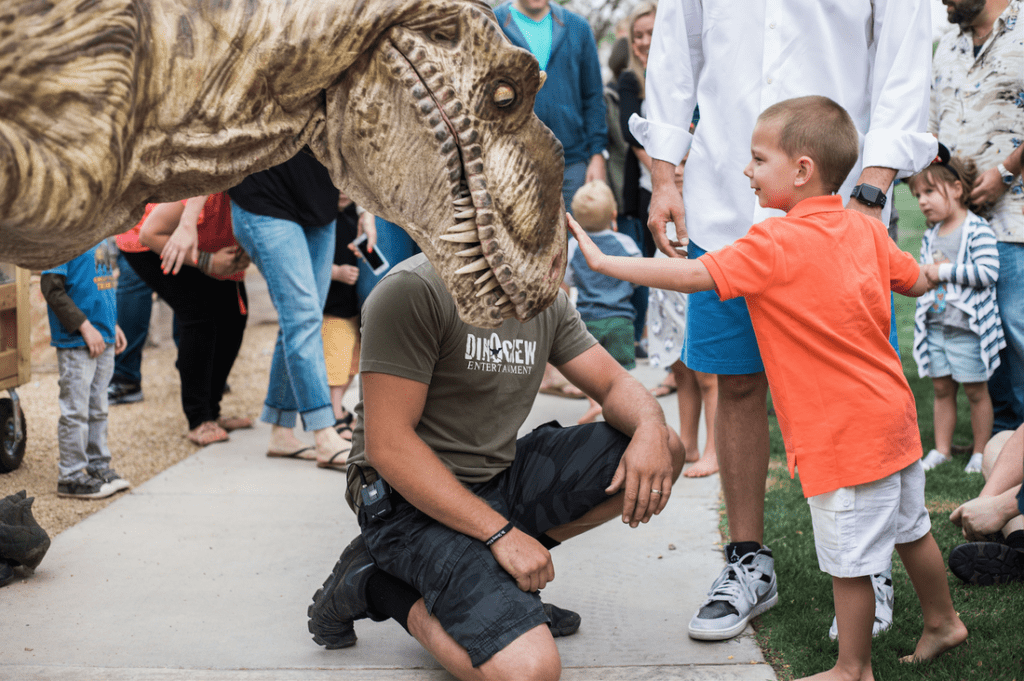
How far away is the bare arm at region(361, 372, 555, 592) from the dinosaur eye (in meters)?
1.11

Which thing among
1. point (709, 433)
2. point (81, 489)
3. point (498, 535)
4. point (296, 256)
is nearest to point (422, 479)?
point (498, 535)

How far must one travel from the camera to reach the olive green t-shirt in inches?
91.3

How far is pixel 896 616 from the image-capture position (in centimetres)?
269

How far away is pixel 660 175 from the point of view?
284 centimetres

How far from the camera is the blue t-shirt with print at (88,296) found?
4.02m

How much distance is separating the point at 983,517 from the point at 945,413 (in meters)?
1.68

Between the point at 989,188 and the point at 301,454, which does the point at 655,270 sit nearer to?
the point at 989,188

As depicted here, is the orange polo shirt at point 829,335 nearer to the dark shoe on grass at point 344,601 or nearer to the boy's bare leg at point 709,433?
the dark shoe on grass at point 344,601

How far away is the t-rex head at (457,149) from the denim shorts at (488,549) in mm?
1013

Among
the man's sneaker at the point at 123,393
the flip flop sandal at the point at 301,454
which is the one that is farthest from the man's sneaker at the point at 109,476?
the man's sneaker at the point at 123,393

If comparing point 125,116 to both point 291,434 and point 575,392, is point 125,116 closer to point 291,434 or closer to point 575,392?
point 291,434

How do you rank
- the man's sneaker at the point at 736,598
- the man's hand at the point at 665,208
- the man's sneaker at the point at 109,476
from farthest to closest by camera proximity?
the man's sneaker at the point at 109,476
the man's hand at the point at 665,208
the man's sneaker at the point at 736,598

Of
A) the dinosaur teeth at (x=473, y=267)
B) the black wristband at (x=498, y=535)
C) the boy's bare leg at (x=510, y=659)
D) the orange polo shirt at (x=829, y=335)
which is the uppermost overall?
the dinosaur teeth at (x=473, y=267)

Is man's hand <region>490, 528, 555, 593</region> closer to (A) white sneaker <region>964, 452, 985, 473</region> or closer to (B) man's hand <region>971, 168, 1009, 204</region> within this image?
(A) white sneaker <region>964, 452, 985, 473</region>
